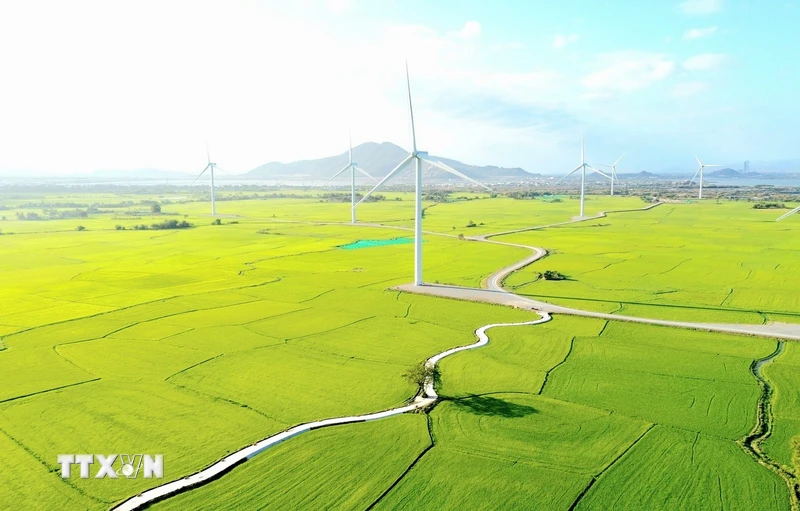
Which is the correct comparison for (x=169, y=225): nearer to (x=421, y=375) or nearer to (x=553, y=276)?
(x=553, y=276)

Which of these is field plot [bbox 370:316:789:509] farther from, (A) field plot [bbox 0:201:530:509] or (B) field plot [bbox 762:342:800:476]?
(A) field plot [bbox 0:201:530:509]

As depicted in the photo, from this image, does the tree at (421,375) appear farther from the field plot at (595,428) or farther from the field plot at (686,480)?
the field plot at (686,480)

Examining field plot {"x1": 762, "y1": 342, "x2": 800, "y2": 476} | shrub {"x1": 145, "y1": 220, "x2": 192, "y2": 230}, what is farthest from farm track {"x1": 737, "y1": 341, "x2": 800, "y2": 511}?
shrub {"x1": 145, "y1": 220, "x2": 192, "y2": 230}

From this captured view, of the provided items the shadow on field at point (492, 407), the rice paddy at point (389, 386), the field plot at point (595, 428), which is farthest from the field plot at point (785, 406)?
the shadow on field at point (492, 407)

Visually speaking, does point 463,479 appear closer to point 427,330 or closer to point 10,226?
point 427,330

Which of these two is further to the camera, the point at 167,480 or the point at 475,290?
the point at 475,290

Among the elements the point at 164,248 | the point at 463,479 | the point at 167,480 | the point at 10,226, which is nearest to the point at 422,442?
the point at 463,479

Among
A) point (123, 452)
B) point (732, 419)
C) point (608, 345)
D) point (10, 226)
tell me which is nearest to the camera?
point (123, 452)

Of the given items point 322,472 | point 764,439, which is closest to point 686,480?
point 764,439
